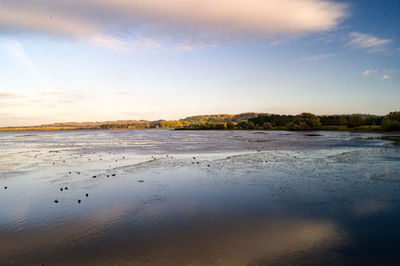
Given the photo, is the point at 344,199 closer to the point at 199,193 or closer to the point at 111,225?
the point at 199,193

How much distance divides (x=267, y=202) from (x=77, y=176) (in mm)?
16326

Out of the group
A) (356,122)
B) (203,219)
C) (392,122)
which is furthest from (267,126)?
(203,219)

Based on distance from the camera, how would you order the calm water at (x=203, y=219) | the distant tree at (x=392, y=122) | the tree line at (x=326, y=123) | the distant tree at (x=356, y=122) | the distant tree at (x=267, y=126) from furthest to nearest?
the distant tree at (x=267, y=126)
the distant tree at (x=356, y=122)
the tree line at (x=326, y=123)
the distant tree at (x=392, y=122)
the calm water at (x=203, y=219)

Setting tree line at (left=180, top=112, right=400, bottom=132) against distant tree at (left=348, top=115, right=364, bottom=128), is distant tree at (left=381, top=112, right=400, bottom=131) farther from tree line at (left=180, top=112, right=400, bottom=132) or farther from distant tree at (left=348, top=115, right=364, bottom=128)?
distant tree at (left=348, top=115, right=364, bottom=128)

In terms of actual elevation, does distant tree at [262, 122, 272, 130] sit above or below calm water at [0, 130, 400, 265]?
above

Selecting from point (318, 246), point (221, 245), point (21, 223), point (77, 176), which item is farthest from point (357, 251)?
point (77, 176)

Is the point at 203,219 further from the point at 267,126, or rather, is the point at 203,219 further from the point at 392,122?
the point at 267,126

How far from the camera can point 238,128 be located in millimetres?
192625

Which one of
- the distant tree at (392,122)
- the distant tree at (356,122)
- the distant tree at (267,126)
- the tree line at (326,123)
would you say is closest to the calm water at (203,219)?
the distant tree at (392,122)

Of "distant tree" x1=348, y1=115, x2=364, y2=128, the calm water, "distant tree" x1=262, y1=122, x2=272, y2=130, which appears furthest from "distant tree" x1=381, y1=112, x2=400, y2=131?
the calm water

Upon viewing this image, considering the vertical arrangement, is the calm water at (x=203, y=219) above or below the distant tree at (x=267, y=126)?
below

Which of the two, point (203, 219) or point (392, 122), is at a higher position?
point (392, 122)

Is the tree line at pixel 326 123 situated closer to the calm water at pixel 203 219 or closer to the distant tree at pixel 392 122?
the distant tree at pixel 392 122

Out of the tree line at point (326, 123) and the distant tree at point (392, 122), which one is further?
the tree line at point (326, 123)
